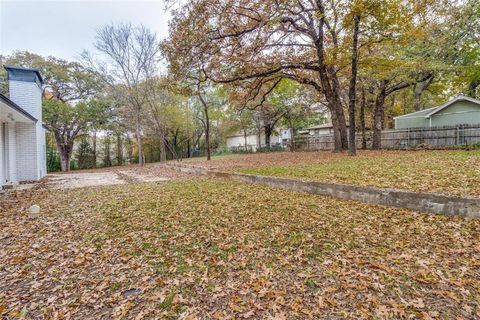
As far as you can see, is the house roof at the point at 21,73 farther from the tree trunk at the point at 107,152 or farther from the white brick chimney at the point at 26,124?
the tree trunk at the point at 107,152

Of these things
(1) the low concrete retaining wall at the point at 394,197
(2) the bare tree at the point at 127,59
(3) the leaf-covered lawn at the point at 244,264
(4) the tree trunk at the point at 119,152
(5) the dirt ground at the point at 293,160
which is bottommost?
(3) the leaf-covered lawn at the point at 244,264

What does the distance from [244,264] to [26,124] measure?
10.8 meters

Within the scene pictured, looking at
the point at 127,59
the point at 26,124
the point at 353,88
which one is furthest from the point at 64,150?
the point at 353,88

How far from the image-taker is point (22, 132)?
9.38 m

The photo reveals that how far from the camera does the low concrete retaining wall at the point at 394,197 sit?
11.6 feet

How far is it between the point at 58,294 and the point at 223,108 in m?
25.4

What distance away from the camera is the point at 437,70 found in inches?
509

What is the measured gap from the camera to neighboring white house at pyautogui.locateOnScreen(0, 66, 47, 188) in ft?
28.5

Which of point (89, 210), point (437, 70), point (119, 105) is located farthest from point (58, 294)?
point (119, 105)

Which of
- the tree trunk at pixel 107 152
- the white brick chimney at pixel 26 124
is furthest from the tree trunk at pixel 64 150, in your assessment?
the white brick chimney at pixel 26 124

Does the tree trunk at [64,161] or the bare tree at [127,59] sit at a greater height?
the bare tree at [127,59]

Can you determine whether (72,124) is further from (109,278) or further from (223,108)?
(109,278)

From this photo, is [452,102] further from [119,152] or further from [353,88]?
[119,152]

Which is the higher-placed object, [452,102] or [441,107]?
[452,102]
